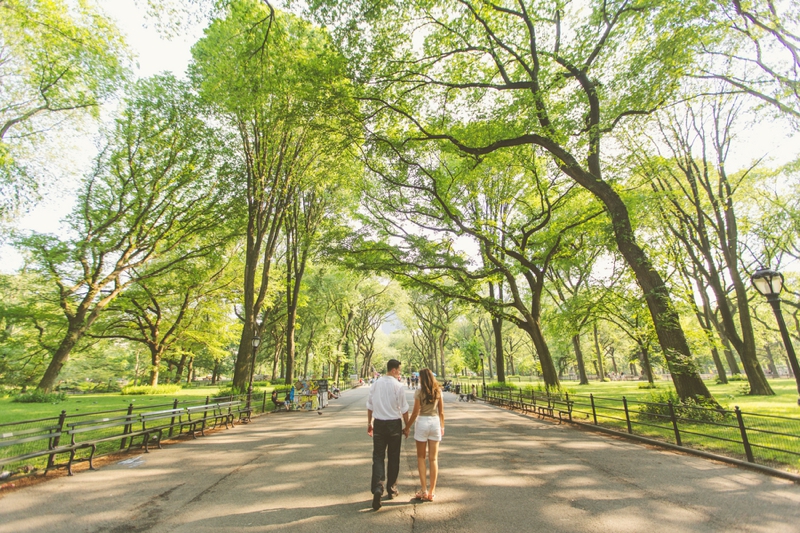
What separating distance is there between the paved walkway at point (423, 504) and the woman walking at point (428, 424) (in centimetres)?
31

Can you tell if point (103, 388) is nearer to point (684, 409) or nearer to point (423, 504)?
point (423, 504)

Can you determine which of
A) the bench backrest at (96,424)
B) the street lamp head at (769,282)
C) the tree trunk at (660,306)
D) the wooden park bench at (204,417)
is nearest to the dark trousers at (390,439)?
the bench backrest at (96,424)

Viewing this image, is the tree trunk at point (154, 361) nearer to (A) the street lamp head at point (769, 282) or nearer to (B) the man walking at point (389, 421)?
(B) the man walking at point (389, 421)

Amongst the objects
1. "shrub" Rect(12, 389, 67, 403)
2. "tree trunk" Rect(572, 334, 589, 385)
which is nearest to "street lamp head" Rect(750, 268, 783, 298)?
"tree trunk" Rect(572, 334, 589, 385)

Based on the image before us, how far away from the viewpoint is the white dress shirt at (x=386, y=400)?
503cm

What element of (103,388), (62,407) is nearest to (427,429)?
(62,407)

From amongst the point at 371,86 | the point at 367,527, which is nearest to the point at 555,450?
the point at 367,527

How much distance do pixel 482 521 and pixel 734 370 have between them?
1719 inches

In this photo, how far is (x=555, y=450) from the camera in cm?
823

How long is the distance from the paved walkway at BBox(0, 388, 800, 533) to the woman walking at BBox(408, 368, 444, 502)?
310 mm

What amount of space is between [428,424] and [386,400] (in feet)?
2.20

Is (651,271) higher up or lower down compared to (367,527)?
higher up

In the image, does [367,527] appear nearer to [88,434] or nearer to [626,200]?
[88,434]

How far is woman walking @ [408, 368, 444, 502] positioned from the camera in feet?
16.0
